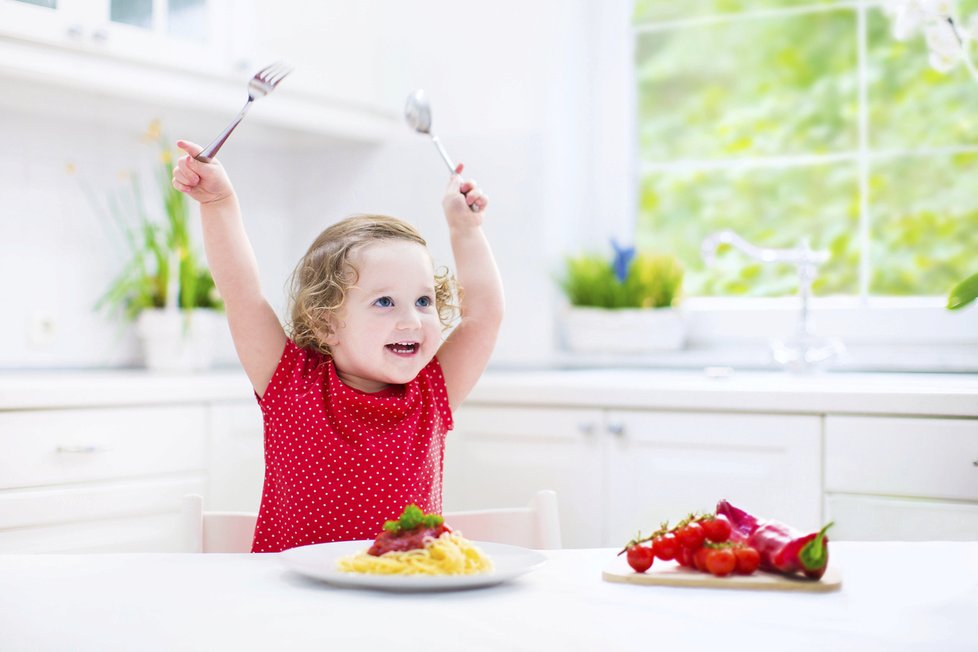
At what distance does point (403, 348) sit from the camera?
1.40m

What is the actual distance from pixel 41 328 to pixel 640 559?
2.20 metres

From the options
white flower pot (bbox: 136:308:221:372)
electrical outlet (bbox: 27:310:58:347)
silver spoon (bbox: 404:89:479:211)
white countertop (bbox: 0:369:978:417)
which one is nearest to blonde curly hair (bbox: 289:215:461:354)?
silver spoon (bbox: 404:89:479:211)

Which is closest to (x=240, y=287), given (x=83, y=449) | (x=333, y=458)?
(x=333, y=458)

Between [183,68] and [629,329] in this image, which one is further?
[629,329]

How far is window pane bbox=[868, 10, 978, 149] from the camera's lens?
2.80 m

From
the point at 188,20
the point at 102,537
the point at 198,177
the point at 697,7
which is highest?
the point at 697,7

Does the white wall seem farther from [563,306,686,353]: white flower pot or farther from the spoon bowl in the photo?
the spoon bowl

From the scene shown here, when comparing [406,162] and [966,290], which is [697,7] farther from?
[966,290]

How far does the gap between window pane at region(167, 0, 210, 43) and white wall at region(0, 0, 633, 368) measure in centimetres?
16

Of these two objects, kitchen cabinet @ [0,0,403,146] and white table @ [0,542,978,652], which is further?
kitchen cabinet @ [0,0,403,146]

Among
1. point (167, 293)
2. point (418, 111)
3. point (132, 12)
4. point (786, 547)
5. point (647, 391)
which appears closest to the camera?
point (786, 547)

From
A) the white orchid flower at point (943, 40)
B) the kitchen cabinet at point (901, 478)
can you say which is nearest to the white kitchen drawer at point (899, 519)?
the kitchen cabinet at point (901, 478)

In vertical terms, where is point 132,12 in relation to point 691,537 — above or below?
above

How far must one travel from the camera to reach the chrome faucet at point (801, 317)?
2.66m
